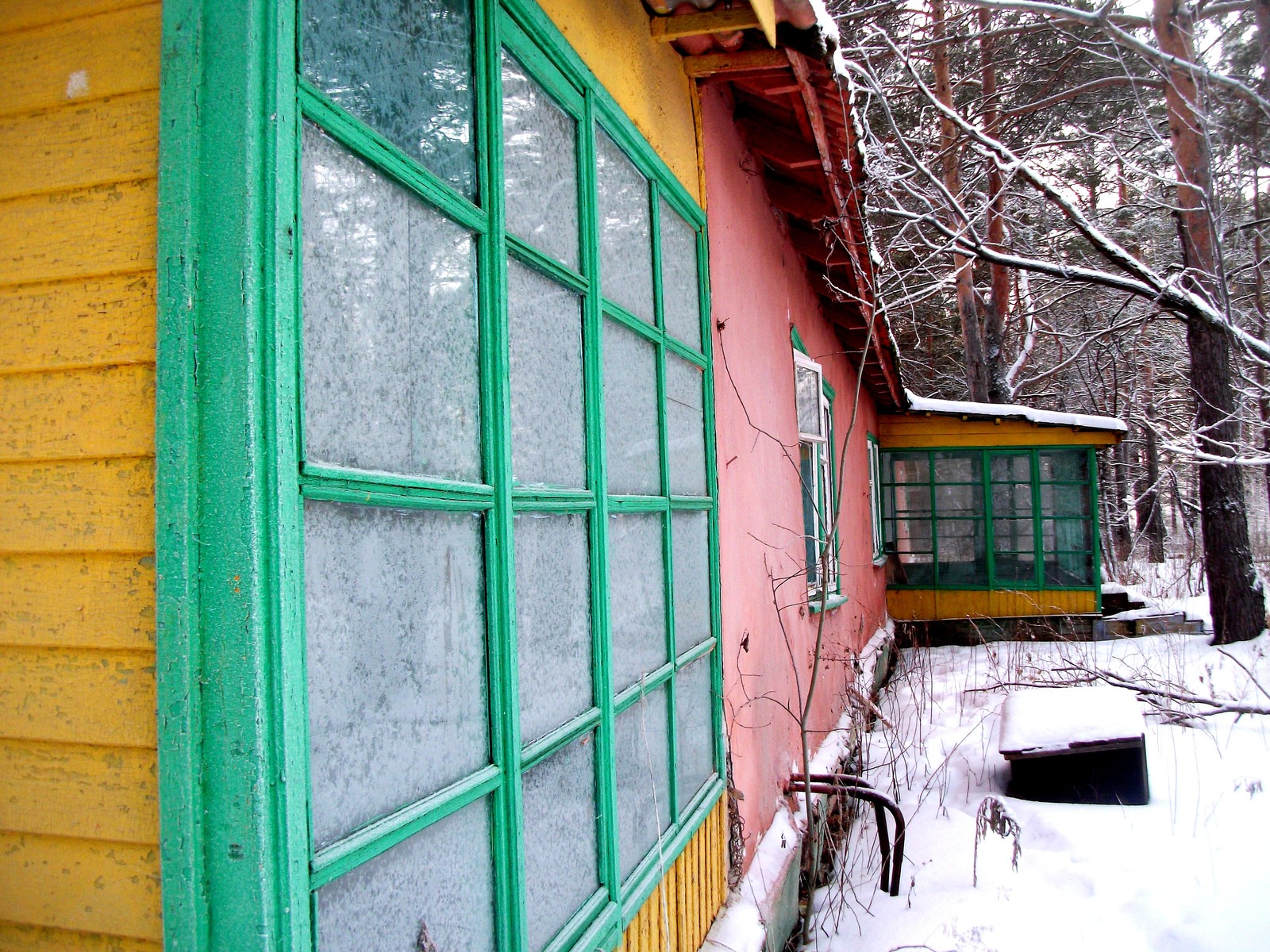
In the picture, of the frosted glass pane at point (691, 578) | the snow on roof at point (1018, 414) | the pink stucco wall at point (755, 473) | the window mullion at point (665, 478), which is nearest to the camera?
the window mullion at point (665, 478)

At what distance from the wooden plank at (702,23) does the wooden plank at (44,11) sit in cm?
194

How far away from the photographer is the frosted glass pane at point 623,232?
2.27 meters

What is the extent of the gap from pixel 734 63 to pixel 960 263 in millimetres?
10780

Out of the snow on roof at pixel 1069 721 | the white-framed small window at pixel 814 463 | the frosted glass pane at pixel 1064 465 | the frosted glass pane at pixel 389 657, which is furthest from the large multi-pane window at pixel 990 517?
the frosted glass pane at pixel 389 657

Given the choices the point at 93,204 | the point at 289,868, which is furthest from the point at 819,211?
the point at 289,868

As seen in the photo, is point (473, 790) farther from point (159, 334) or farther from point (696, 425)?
point (696, 425)

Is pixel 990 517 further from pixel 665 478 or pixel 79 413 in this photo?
pixel 79 413

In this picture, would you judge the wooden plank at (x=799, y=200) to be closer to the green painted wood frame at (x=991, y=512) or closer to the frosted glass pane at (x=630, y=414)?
the frosted glass pane at (x=630, y=414)

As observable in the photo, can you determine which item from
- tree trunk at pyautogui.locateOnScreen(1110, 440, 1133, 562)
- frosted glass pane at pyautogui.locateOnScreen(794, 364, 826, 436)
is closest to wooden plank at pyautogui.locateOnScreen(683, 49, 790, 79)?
frosted glass pane at pyautogui.locateOnScreen(794, 364, 826, 436)

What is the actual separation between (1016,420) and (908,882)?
874 centimetres

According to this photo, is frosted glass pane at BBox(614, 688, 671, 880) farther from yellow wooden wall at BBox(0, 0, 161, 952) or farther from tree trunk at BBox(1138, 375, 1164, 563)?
tree trunk at BBox(1138, 375, 1164, 563)

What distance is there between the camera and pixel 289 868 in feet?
3.12

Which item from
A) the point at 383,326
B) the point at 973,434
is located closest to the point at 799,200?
the point at 383,326

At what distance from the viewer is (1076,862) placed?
4.09 m
